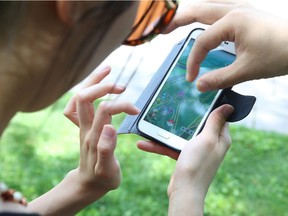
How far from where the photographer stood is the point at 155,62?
6.82 feet

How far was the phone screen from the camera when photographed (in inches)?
42.8

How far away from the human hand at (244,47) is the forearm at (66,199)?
0.94ft

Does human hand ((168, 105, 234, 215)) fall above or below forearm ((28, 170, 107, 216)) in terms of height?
above

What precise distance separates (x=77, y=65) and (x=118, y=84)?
274 mm

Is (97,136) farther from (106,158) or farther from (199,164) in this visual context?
(199,164)

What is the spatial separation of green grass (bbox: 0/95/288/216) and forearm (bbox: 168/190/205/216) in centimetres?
90

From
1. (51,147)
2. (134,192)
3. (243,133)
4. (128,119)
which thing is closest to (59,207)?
(128,119)

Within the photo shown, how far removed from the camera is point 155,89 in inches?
42.9

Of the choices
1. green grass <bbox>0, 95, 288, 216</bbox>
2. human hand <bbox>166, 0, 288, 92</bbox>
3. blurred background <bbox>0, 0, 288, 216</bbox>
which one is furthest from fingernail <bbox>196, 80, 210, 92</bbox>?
green grass <bbox>0, 95, 288, 216</bbox>

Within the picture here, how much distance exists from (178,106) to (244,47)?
0.21m

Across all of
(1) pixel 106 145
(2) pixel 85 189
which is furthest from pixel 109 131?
(2) pixel 85 189

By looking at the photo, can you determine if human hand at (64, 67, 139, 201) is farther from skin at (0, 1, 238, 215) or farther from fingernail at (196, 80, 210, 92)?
fingernail at (196, 80, 210, 92)

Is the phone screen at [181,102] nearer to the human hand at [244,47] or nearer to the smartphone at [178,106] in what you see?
the smartphone at [178,106]

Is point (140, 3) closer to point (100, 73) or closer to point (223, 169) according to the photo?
point (100, 73)
